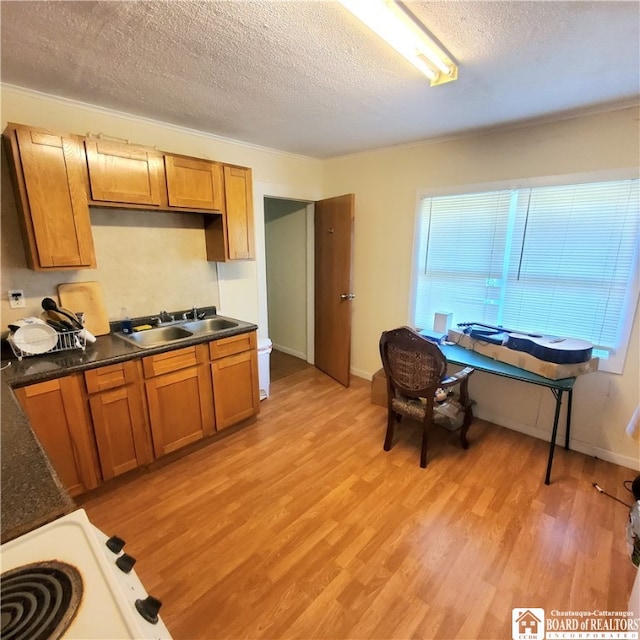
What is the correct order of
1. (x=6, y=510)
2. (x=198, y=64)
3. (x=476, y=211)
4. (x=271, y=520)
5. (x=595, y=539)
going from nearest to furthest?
(x=6, y=510) < (x=198, y=64) < (x=595, y=539) < (x=271, y=520) < (x=476, y=211)

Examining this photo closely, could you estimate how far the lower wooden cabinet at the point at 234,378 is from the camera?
252 centimetres

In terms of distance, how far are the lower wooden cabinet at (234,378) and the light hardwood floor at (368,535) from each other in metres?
0.22

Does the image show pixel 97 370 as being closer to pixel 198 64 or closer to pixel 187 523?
pixel 187 523

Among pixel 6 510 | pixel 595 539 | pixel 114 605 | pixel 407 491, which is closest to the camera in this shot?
pixel 114 605

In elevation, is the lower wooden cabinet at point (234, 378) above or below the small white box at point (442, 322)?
below

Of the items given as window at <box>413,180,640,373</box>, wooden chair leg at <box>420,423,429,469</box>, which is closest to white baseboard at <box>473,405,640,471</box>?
window at <box>413,180,640,373</box>

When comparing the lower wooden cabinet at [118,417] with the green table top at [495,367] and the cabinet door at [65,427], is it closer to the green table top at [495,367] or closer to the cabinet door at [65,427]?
the cabinet door at [65,427]

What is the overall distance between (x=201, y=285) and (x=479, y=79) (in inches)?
97.8

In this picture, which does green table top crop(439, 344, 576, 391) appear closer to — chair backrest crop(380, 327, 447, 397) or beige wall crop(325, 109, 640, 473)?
chair backrest crop(380, 327, 447, 397)

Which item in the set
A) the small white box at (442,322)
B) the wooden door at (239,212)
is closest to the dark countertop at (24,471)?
the wooden door at (239,212)

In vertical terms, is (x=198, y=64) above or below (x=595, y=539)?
above

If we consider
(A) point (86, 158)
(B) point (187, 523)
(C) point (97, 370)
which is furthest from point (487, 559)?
(A) point (86, 158)

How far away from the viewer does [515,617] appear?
143 cm

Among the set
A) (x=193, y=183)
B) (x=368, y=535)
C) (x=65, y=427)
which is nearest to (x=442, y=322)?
(x=368, y=535)
